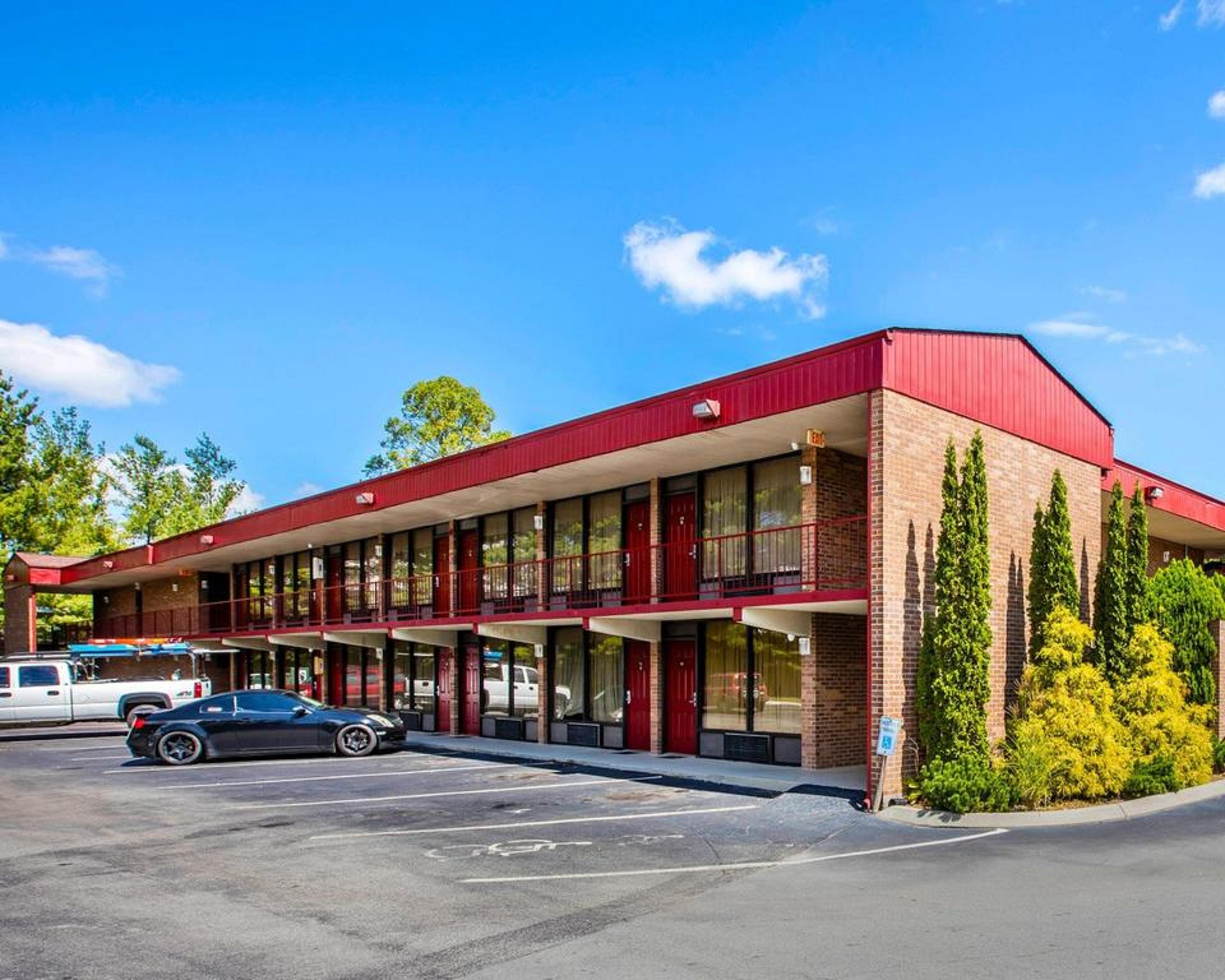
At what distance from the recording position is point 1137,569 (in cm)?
1630

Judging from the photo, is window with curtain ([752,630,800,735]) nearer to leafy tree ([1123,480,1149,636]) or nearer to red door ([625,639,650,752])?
red door ([625,639,650,752])

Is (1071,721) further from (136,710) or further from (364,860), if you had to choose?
(136,710)

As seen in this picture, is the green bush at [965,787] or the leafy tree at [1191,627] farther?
the leafy tree at [1191,627]

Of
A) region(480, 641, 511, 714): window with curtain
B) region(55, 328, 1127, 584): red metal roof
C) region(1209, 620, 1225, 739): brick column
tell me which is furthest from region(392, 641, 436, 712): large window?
region(1209, 620, 1225, 739): brick column

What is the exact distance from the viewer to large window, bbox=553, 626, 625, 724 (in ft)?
67.1

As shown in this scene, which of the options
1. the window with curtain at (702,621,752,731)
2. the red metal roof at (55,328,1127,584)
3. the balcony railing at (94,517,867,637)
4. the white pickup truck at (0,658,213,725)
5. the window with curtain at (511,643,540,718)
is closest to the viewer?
the red metal roof at (55,328,1127,584)

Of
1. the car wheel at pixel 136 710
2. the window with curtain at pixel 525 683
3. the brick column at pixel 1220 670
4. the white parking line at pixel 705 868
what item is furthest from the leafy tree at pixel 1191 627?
the car wheel at pixel 136 710

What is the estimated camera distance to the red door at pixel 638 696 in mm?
19672

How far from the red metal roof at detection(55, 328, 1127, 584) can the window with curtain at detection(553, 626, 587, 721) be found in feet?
12.5

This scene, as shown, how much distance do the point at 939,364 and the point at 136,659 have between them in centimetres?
3149

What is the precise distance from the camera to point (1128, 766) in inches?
524

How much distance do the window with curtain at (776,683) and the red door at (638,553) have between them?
2703 millimetres

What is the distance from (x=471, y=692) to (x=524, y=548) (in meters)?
3.79

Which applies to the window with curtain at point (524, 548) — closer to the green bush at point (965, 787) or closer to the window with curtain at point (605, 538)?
the window with curtain at point (605, 538)
